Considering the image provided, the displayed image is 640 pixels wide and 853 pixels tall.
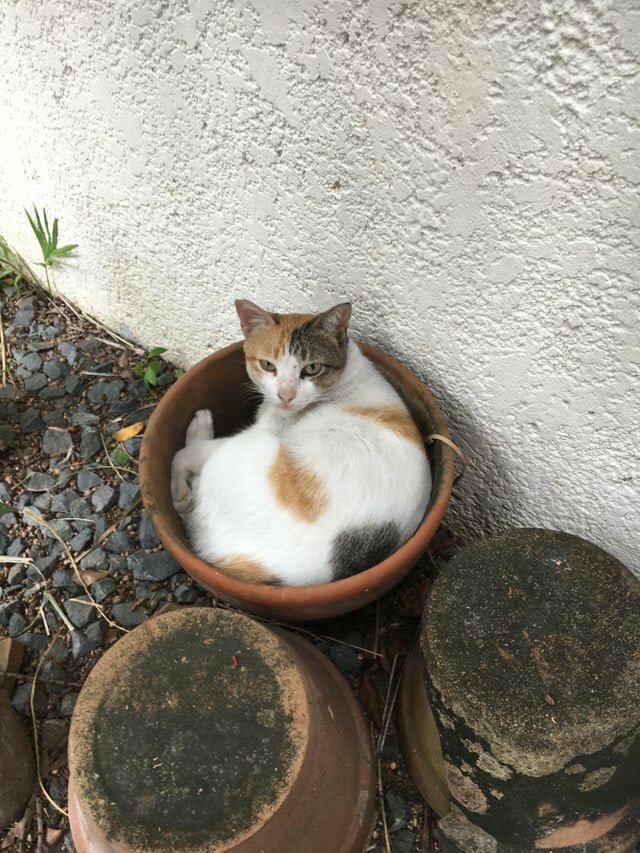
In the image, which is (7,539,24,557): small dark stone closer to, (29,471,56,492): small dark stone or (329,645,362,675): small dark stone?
(29,471,56,492): small dark stone

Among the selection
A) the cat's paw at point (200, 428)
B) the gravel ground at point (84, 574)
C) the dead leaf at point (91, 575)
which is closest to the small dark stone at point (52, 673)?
the gravel ground at point (84, 574)

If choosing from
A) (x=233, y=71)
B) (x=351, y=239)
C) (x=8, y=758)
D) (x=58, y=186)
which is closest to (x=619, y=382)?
(x=351, y=239)

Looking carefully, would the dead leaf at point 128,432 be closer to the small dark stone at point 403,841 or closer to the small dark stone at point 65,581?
the small dark stone at point 65,581

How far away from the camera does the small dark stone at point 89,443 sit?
2023 millimetres

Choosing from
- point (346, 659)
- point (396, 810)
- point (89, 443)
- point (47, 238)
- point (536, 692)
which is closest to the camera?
point (536, 692)

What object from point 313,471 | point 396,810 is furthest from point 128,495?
point 396,810

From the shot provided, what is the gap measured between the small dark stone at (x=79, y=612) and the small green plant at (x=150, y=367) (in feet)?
2.58

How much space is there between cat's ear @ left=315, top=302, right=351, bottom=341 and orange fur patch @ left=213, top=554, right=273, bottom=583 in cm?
58

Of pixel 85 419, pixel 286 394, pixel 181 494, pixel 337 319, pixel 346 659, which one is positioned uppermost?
pixel 337 319

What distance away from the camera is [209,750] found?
107 cm

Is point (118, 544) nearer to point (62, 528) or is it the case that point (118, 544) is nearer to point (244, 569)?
point (62, 528)

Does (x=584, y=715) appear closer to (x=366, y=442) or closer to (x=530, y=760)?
(x=530, y=760)

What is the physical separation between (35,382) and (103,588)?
92 centimetres

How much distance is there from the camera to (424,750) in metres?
1.38
